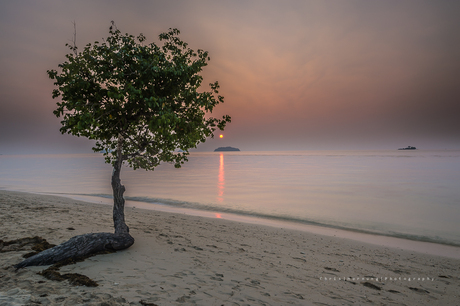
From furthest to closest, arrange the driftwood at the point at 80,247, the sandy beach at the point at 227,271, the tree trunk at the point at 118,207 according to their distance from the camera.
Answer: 1. the tree trunk at the point at 118,207
2. the driftwood at the point at 80,247
3. the sandy beach at the point at 227,271

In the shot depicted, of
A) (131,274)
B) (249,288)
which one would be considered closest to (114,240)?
(131,274)

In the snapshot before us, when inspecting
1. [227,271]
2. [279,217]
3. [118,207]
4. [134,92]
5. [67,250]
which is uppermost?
[134,92]

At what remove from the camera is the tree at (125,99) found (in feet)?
23.3

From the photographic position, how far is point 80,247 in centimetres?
736

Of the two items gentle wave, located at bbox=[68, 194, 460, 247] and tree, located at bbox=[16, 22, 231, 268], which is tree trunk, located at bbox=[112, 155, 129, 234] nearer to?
tree, located at bbox=[16, 22, 231, 268]

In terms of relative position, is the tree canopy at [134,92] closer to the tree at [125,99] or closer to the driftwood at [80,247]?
the tree at [125,99]

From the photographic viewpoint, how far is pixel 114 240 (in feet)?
27.3

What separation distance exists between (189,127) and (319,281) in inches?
247

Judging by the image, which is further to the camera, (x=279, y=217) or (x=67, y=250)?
(x=279, y=217)

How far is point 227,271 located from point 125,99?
633cm

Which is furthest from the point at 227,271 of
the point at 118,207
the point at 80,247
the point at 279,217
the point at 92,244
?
the point at 279,217

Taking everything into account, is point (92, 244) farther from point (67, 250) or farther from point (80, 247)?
point (67, 250)

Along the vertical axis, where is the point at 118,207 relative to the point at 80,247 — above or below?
above

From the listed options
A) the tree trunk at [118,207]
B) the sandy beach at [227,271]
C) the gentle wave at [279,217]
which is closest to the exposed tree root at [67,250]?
the sandy beach at [227,271]
